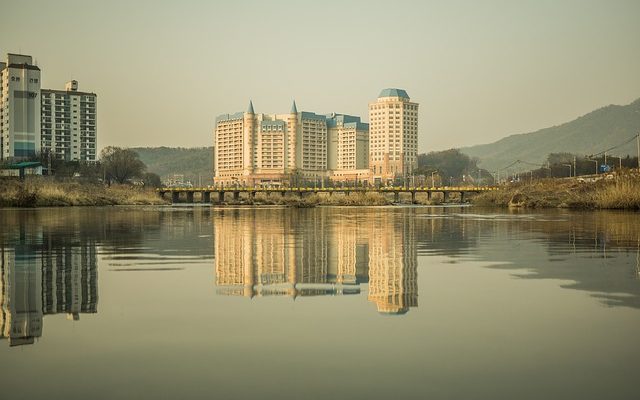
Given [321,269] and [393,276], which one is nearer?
[393,276]

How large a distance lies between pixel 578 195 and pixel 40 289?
62.1 metres

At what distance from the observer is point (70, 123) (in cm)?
18300

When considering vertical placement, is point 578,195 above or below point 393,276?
above

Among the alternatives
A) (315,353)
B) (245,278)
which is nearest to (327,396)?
(315,353)

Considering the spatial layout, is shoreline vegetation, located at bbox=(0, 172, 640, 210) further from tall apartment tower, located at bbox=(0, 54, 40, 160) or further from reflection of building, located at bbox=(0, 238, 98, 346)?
tall apartment tower, located at bbox=(0, 54, 40, 160)

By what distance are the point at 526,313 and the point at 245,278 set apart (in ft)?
17.2

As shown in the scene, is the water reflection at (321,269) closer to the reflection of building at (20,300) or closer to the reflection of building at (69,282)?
the reflection of building at (69,282)

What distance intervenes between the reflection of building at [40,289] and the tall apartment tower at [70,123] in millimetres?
173788

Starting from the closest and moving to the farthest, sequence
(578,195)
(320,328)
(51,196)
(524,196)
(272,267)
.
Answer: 1. (320,328)
2. (272,267)
3. (578,195)
4. (51,196)
5. (524,196)

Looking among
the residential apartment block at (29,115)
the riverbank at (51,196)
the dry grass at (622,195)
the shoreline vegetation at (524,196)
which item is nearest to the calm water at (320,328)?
the dry grass at (622,195)

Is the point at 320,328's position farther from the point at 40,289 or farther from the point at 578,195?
the point at 578,195

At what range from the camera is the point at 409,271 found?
39.9 feet

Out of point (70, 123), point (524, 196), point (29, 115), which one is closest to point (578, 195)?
point (524, 196)

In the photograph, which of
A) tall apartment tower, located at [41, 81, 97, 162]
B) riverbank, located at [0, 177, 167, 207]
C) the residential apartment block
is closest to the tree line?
the residential apartment block
